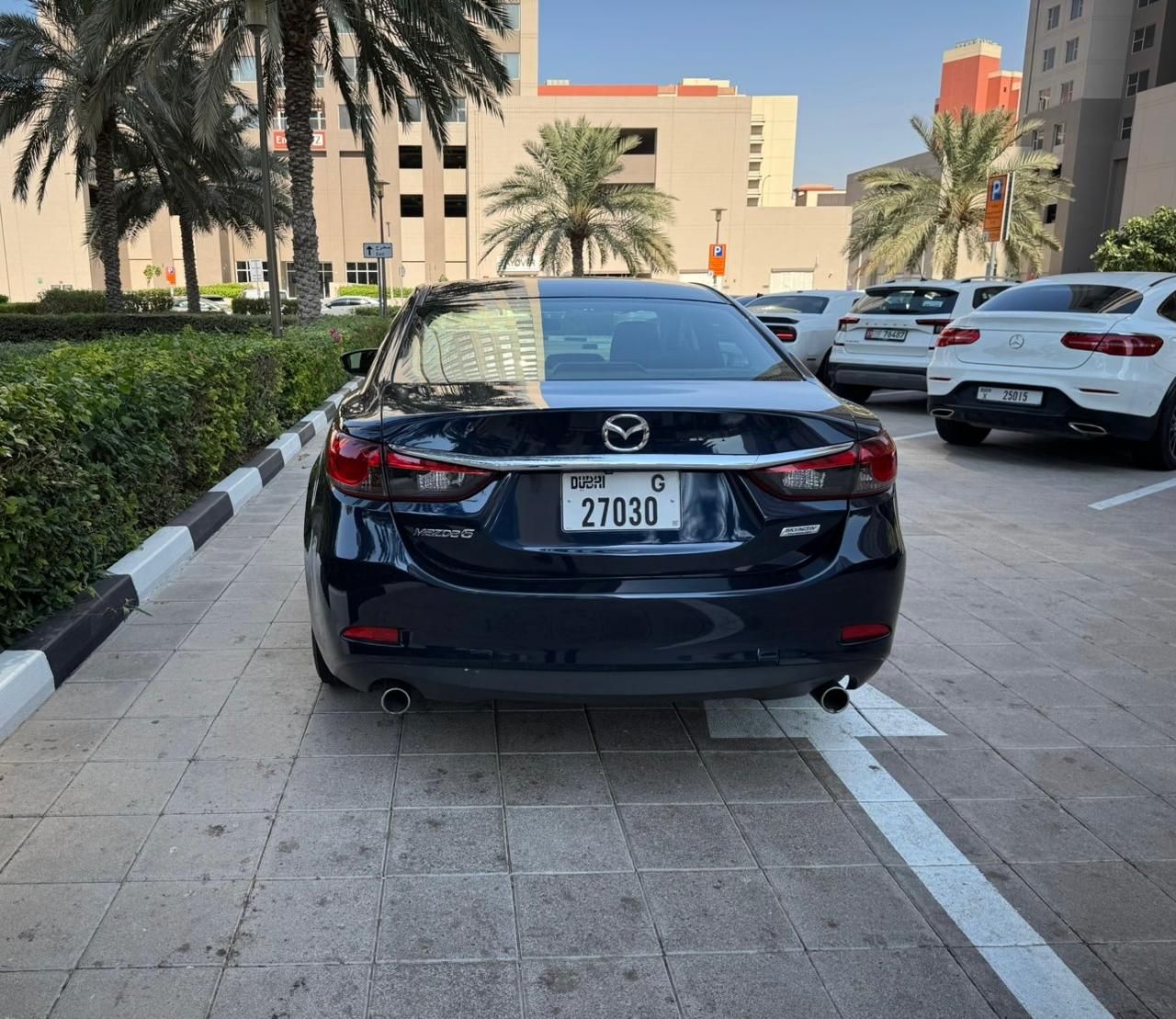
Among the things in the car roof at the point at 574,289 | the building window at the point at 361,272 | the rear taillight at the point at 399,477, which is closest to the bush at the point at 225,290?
the building window at the point at 361,272

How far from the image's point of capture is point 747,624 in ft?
8.87

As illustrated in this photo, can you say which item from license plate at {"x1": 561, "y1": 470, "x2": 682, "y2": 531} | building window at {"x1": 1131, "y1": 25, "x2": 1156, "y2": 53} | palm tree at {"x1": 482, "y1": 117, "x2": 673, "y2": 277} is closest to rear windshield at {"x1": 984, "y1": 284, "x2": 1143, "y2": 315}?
license plate at {"x1": 561, "y1": 470, "x2": 682, "y2": 531}

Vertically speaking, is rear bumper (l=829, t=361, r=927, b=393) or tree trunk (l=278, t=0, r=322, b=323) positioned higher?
tree trunk (l=278, t=0, r=322, b=323)

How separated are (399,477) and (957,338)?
724 cm

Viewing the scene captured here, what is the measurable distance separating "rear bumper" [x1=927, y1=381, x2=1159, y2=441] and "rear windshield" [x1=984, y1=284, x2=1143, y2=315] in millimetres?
796

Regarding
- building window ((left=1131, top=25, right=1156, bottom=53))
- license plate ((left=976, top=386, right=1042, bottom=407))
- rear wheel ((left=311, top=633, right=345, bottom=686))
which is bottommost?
rear wheel ((left=311, top=633, right=345, bottom=686))

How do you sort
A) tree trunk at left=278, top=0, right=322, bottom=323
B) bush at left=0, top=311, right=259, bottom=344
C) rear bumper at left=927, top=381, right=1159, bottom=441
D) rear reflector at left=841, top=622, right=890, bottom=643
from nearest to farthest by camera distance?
rear reflector at left=841, top=622, right=890, bottom=643, rear bumper at left=927, top=381, right=1159, bottom=441, tree trunk at left=278, top=0, right=322, bottom=323, bush at left=0, top=311, right=259, bottom=344

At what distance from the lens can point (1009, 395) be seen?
8234mm

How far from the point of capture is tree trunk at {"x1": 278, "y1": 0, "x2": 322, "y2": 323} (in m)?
14.2

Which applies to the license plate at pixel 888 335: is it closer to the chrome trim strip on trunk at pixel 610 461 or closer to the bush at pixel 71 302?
the chrome trim strip on trunk at pixel 610 461

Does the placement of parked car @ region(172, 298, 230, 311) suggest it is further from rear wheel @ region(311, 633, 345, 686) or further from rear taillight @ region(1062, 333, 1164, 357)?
rear wheel @ region(311, 633, 345, 686)

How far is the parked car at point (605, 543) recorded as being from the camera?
8.64 ft

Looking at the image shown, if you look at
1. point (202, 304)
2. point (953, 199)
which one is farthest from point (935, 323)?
point (202, 304)

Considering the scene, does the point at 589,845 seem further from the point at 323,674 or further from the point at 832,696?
the point at 323,674
